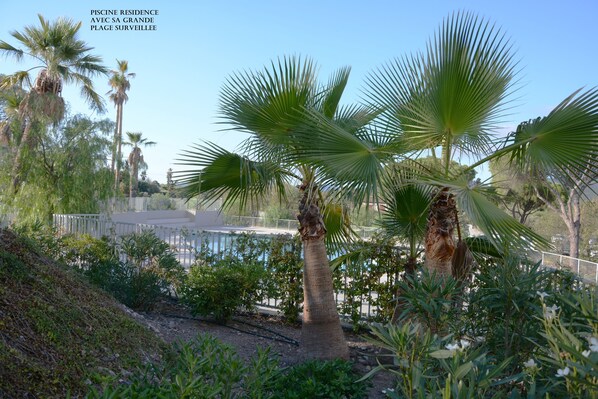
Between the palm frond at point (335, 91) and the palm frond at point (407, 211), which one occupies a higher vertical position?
the palm frond at point (335, 91)

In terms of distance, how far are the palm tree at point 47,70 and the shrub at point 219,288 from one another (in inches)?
550

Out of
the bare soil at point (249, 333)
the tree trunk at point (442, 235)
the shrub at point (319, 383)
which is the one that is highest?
the tree trunk at point (442, 235)

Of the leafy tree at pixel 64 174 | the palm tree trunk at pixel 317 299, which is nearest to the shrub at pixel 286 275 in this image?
the palm tree trunk at pixel 317 299

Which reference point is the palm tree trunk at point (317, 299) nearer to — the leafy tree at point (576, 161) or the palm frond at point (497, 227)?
the palm frond at point (497, 227)

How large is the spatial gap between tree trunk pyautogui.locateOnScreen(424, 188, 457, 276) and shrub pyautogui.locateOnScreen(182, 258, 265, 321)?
9.56 ft

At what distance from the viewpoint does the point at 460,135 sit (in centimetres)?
508

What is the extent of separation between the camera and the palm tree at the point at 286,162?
5.62 meters

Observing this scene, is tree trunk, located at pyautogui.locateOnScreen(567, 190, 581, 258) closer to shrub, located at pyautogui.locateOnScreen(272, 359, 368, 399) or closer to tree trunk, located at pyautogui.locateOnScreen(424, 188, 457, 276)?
tree trunk, located at pyautogui.locateOnScreen(424, 188, 457, 276)

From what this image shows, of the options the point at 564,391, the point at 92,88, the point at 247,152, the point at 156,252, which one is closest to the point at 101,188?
the point at 92,88

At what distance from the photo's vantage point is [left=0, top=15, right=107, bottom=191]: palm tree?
18812 mm

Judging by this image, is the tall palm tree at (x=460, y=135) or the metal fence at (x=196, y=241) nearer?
the tall palm tree at (x=460, y=135)

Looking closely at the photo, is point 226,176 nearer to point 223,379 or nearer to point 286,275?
point 286,275

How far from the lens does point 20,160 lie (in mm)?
18281

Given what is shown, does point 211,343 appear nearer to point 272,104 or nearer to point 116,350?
point 116,350
